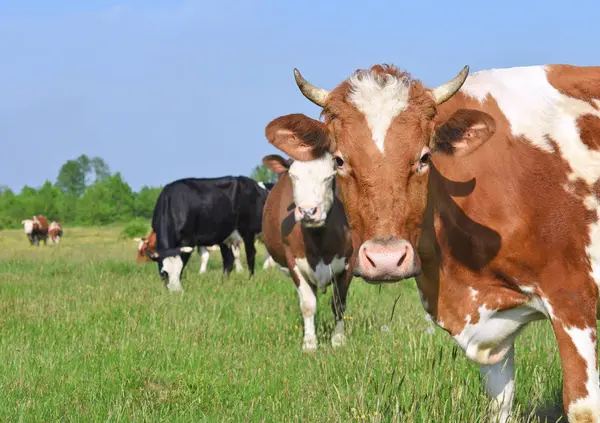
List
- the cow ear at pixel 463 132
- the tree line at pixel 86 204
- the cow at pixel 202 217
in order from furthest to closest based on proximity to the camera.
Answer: the tree line at pixel 86 204, the cow at pixel 202 217, the cow ear at pixel 463 132

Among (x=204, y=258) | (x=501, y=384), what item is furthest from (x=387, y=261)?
(x=204, y=258)

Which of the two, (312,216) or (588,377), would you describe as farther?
(312,216)

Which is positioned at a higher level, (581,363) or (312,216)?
(312,216)

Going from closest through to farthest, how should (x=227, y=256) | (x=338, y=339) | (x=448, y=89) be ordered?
1. (x=448, y=89)
2. (x=338, y=339)
3. (x=227, y=256)

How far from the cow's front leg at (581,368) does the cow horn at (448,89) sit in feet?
4.65

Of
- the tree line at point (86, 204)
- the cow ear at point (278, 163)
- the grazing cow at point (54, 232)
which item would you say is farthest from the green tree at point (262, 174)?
the cow ear at point (278, 163)

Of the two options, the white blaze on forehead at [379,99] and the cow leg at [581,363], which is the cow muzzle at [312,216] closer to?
the white blaze on forehead at [379,99]

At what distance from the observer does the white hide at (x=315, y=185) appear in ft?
26.2

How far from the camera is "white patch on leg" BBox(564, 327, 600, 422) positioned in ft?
12.3

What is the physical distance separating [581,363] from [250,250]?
13433 mm

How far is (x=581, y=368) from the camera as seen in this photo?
148 inches

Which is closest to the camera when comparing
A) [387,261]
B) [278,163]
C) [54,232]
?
[387,261]

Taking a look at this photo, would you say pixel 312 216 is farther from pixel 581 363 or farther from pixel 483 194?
pixel 581 363

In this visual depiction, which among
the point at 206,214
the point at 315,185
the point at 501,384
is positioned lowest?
the point at 501,384
